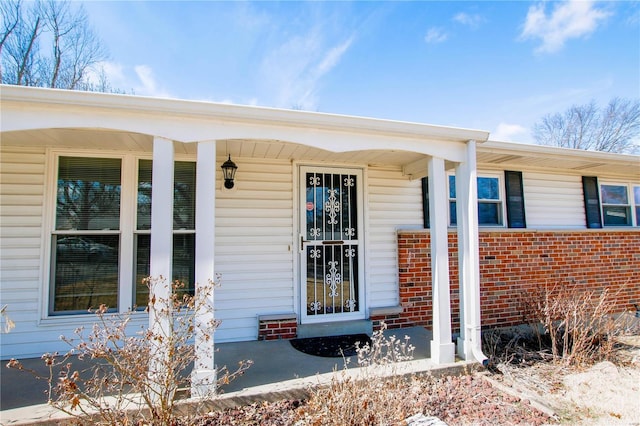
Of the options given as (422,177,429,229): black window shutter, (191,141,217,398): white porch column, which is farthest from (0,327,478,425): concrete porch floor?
(422,177,429,229): black window shutter

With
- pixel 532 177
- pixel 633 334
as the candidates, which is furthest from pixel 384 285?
pixel 633 334

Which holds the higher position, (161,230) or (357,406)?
(161,230)

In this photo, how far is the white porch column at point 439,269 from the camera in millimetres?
3539

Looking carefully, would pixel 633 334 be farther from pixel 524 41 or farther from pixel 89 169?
pixel 89 169

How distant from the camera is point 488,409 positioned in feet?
9.14

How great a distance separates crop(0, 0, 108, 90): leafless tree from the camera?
11.4 m

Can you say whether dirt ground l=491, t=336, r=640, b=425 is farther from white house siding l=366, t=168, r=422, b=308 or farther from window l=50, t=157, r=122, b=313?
window l=50, t=157, r=122, b=313

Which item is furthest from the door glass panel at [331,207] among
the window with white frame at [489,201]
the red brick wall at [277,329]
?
the window with white frame at [489,201]

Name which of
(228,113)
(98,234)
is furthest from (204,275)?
(98,234)

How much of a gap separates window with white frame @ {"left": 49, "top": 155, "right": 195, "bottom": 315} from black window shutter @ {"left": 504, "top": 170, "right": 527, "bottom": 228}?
5204 mm

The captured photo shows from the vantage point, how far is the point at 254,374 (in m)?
3.27

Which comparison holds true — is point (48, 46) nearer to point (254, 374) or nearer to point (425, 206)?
point (425, 206)

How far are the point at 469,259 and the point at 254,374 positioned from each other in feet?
8.50

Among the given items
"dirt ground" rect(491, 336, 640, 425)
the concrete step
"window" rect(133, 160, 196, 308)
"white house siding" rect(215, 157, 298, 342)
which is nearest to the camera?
"dirt ground" rect(491, 336, 640, 425)
